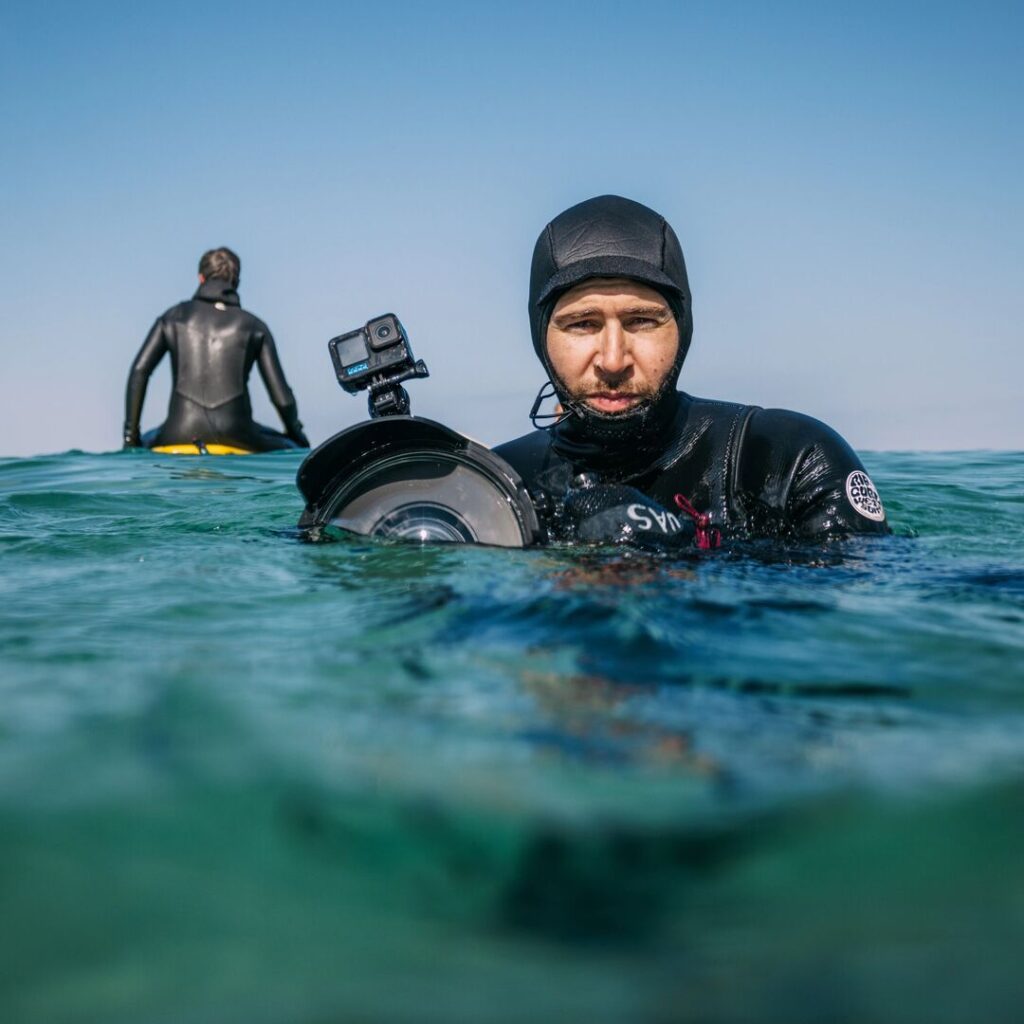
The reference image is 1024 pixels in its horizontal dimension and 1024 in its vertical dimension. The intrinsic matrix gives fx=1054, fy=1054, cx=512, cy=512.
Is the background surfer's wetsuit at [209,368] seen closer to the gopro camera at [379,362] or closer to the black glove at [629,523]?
the gopro camera at [379,362]

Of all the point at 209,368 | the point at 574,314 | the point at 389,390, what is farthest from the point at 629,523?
the point at 209,368

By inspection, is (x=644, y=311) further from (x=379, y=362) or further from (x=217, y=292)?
(x=217, y=292)

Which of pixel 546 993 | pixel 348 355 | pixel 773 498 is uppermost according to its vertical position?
pixel 348 355

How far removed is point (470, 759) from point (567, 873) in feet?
1.05

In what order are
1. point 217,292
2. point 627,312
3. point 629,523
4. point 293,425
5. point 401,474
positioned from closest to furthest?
point 629,523 < point 401,474 < point 627,312 < point 217,292 < point 293,425

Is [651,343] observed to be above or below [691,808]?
above

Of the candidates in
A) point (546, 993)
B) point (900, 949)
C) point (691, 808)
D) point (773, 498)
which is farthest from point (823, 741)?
point (773, 498)

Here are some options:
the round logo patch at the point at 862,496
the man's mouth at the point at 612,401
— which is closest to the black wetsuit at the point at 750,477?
the round logo patch at the point at 862,496

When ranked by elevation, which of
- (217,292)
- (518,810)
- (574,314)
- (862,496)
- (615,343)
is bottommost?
(518,810)

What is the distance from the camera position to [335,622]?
2459 mm

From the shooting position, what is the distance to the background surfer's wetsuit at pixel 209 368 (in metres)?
10.1

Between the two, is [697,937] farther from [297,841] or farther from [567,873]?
[297,841]

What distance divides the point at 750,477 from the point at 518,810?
108 inches

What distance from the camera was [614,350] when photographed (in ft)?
12.4
